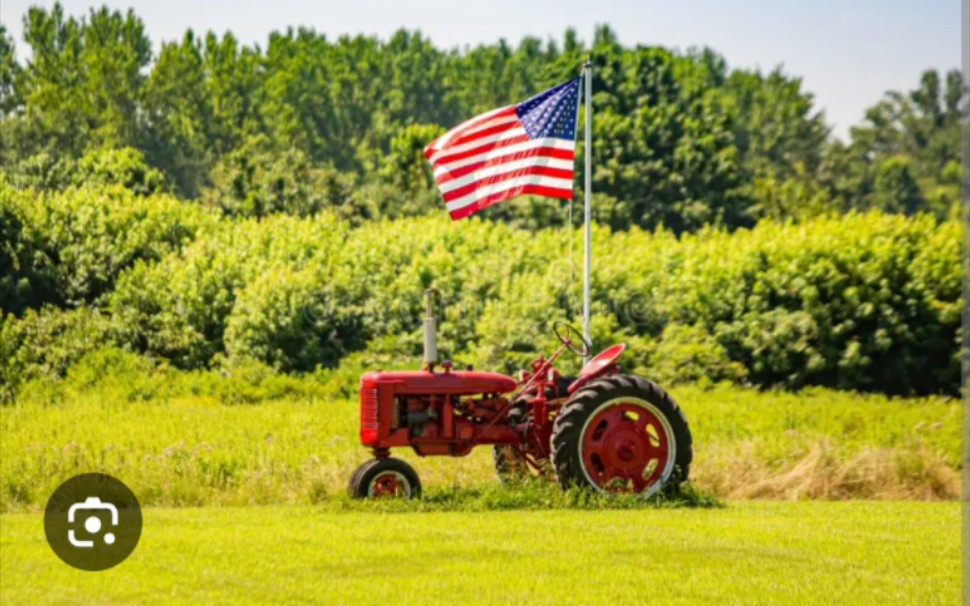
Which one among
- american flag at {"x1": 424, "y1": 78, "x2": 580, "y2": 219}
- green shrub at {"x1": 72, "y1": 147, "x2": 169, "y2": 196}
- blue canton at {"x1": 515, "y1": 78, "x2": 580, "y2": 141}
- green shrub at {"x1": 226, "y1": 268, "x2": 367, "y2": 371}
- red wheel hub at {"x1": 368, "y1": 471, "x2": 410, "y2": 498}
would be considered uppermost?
green shrub at {"x1": 72, "y1": 147, "x2": 169, "y2": 196}

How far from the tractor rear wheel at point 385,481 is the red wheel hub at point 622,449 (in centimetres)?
150

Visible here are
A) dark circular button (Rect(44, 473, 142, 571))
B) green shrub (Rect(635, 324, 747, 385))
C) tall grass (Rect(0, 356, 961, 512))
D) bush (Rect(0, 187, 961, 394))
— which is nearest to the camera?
dark circular button (Rect(44, 473, 142, 571))

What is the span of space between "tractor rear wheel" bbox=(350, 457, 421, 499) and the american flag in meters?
3.18

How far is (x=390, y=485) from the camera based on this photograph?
494 inches

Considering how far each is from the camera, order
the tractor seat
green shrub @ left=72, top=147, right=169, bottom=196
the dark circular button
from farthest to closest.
→ green shrub @ left=72, top=147, right=169, bottom=196, the tractor seat, the dark circular button

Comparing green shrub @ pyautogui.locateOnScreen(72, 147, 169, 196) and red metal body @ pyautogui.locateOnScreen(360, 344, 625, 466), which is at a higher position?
green shrub @ pyautogui.locateOnScreen(72, 147, 169, 196)

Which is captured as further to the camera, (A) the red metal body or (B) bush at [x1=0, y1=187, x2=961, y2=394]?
(B) bush at [x1=0, y1=187, x2=961, y2=394]

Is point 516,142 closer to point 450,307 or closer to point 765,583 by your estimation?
point 765,583

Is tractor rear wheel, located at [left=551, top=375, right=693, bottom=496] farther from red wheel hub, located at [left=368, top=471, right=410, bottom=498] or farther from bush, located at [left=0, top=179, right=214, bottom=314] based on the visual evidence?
bush, located at [left=0, top=179, right=214, bottom=314]

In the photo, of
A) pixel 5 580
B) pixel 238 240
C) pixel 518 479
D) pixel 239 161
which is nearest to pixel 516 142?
pixel 518 479

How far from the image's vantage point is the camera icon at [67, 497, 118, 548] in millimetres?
10242

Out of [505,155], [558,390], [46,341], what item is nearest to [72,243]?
[46,341]

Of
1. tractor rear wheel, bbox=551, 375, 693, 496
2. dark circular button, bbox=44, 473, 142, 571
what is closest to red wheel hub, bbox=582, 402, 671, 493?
tractor rear wheel, bbox=551, 375, 693, 496

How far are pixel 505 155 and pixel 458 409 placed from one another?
9.87 ft
